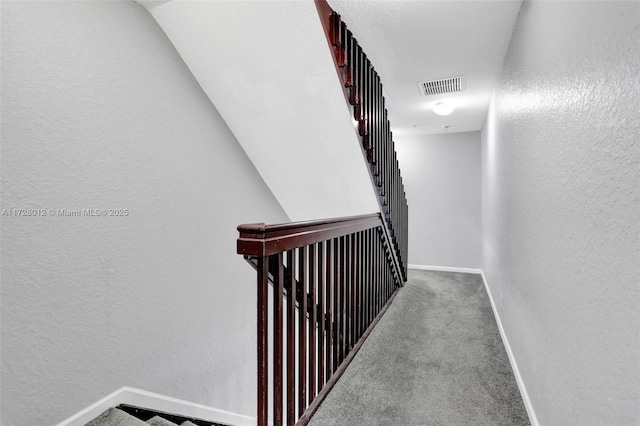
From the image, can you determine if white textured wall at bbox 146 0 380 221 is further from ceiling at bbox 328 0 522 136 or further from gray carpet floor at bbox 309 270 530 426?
gray carpet floor at bbox 309 270 530 426

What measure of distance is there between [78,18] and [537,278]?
8.56 feet

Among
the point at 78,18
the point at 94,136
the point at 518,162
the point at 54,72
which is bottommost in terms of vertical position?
the point at 518,162

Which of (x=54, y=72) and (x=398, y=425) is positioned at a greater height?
(x=54, y=72)

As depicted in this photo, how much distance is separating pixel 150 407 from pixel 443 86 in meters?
3.59

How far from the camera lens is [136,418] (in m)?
1.72

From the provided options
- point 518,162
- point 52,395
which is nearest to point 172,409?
point 52,395

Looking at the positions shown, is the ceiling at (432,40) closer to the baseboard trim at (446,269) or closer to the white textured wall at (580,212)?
the white textured wall at (580,212)

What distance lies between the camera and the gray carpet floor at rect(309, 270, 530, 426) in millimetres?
1587

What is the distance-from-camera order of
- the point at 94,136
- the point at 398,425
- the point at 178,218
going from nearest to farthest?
the point at 398,425
the point at 94,136
the point at 178,218

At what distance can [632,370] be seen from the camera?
28.6 inches

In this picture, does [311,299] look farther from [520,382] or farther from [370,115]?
[370,115]

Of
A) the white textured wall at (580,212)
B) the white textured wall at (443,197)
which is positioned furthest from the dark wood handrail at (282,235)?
the white textured wall at (443,197)

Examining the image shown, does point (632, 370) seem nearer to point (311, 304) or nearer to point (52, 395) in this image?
point (311, 304)

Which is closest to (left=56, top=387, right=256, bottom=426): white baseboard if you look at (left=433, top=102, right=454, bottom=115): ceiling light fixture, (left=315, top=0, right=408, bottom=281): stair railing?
(left=315, top=0, right=408, bottom=281): stair railing
